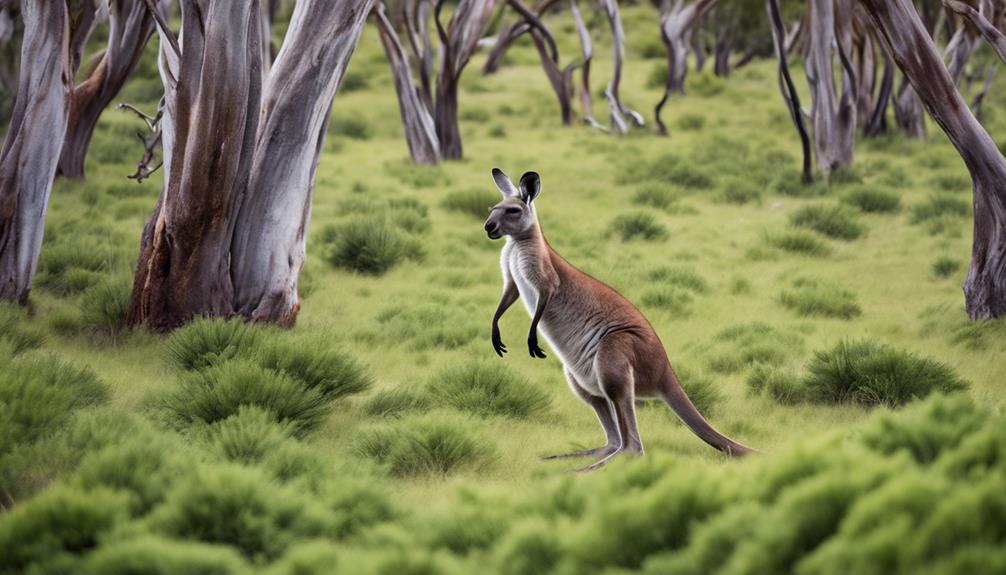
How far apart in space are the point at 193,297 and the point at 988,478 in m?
4.83

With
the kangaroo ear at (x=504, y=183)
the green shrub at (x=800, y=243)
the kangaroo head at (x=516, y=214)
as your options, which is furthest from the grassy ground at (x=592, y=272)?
the kangaroo ear at (x=504, y=183)

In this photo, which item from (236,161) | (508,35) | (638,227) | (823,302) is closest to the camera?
(236,161)

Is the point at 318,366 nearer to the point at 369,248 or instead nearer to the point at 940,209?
the point at 369,248

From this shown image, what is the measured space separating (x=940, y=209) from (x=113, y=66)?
8641mm

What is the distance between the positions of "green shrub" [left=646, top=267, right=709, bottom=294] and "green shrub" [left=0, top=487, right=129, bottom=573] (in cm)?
576

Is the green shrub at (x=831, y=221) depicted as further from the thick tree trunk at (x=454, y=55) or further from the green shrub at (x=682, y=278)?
the thick tree trunk at (x=454, y=55)

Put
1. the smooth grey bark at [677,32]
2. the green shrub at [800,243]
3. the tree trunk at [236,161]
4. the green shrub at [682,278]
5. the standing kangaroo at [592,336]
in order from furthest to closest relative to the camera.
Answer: the smooth grey bark at [677,32] < the green shrub at [800,243] < the green shrub at [682,278] < the tree trunk at [236,161] < the standing kangaroo at [592,336]

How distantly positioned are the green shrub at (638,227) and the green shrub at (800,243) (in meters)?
1.08

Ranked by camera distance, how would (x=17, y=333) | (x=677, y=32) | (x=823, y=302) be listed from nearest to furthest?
(x=17, y=333)
(x=823, y=302)
(x=677, y=32)

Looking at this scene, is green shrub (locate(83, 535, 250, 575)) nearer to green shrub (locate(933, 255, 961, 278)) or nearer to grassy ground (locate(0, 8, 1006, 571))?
grassy ground (locate(0, 8, 1006, 571))

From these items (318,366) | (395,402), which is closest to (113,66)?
(318,366)

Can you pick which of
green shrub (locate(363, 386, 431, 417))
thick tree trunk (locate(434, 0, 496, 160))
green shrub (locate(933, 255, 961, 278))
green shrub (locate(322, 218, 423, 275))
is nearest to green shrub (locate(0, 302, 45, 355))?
green shrub (locate(363, 386, 431, 417))

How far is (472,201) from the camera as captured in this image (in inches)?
441

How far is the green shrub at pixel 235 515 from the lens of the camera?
3146 mm
